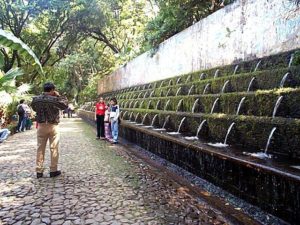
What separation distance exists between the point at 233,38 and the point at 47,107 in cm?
592

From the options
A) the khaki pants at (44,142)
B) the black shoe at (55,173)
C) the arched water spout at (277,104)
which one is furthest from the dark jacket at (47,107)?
the arched water spout at (277,104)

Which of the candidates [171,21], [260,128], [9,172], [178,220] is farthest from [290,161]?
[171,21]

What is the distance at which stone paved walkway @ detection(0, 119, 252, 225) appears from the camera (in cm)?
476

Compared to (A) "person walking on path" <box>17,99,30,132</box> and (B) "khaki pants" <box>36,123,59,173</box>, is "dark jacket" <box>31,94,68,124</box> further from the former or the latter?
(A) "person walking on path" <box>17,99,30,132</box>

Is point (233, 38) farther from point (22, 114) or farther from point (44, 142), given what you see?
point (22, 114)

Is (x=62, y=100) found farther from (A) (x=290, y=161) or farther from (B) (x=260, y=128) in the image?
(A) (x=290, y=161)

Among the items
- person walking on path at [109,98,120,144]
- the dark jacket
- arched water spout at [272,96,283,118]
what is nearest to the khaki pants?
the dark jacket

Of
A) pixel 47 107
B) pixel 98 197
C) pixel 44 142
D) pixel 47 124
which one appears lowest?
pixel 98 197

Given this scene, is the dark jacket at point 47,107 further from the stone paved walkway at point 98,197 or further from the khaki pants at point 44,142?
the stone paved walkway at point 98,197

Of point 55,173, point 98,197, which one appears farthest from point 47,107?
point 98,197

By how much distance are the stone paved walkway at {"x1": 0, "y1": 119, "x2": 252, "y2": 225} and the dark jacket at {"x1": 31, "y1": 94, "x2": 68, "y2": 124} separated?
3.92 feet

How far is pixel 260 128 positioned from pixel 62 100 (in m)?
4.09

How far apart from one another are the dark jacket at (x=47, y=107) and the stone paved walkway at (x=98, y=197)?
1.19 meters

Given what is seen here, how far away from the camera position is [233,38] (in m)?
10.5
